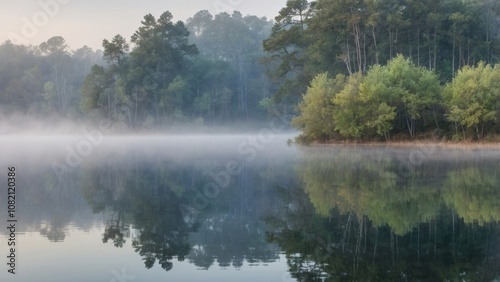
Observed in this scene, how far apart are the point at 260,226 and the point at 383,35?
5906 cm

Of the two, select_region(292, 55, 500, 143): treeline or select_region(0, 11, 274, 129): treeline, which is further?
select_region(0, 11, 274, 129): treeline

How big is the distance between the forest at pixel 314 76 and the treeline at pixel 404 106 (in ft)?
0.35

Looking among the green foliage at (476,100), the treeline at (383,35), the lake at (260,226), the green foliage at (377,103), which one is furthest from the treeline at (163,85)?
the lake at (260,226)

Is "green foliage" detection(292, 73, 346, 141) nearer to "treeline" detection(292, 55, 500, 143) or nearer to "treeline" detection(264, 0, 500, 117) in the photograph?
"treeline" detection(292, 55, 500, 143)

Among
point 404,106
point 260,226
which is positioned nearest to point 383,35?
point 404,106

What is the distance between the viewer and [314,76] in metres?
72.2

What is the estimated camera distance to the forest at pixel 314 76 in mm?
55469

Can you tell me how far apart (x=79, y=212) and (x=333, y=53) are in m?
55.4

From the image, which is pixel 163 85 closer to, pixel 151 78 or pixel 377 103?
pixel 151 78

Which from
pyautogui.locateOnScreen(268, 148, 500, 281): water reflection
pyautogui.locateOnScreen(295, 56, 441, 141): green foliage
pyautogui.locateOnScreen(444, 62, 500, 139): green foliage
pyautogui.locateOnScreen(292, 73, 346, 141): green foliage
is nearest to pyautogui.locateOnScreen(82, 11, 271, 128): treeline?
pyautogui.locateOnScreen(292, 73, 346, 141): green foliage

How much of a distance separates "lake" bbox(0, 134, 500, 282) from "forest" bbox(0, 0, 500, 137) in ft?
80.8

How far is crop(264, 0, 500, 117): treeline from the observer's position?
68.1 meters

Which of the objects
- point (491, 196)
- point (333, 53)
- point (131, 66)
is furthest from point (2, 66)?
point (491, 196)

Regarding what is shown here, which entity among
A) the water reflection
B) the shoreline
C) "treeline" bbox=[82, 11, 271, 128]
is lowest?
the water reflection
